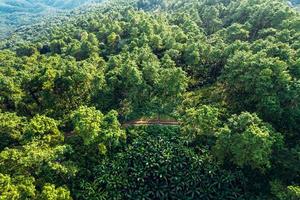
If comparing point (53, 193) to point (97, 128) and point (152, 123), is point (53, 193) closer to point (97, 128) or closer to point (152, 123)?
point (97, 128)

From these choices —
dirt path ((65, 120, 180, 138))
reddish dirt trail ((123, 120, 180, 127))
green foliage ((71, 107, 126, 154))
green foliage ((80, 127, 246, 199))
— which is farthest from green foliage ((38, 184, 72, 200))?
reddish dirt trail ((123, 120, 180, 127))

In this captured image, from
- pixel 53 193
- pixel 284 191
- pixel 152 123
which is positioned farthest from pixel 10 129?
pixel 284 191

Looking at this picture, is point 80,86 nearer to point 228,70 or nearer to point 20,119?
point 20,119

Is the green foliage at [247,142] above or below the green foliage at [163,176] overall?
above

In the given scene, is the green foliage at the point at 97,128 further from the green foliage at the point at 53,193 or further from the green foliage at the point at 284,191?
the green foliage at the point at 284,191

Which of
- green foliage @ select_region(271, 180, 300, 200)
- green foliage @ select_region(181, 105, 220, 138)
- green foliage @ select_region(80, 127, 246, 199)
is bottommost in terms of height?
green foliage @ select_region(80, 127, 246, 199)

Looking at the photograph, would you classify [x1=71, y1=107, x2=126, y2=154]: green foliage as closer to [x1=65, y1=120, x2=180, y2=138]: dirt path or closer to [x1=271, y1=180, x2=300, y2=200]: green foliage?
[x1=65, y1=120, x2=180, y2=138]: dirt path

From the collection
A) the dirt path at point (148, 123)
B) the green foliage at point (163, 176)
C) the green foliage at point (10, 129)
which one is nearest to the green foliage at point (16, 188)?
the green foliage at point (163, 176)

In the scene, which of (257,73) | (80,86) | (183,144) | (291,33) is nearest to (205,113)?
(183,144)
